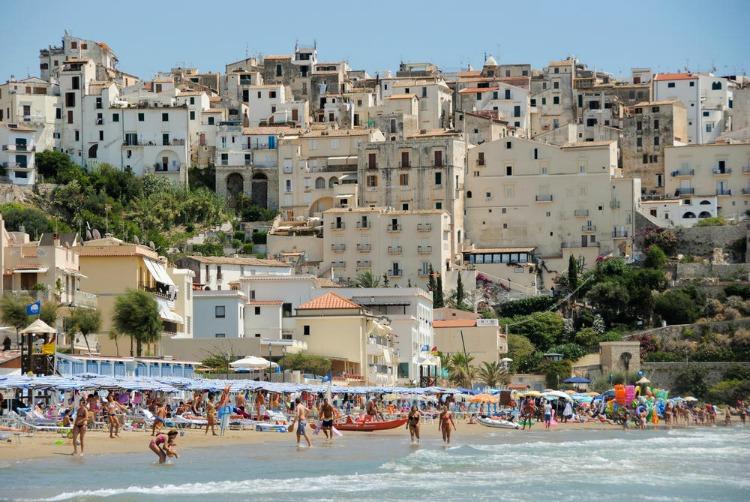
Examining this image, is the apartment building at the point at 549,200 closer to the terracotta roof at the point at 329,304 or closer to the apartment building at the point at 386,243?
the apartment building at the point at 386,243

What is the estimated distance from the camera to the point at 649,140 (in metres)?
109

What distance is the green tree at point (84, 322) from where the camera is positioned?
169 ft

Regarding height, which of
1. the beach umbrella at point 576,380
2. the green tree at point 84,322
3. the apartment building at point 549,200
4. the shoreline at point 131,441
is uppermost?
the apartment building at point 549,200

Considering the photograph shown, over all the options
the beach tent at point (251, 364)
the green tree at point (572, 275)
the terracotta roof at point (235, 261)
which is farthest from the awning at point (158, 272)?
the green tree at point (572, 275)

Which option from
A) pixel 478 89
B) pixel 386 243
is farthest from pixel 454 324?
pixel 478 89

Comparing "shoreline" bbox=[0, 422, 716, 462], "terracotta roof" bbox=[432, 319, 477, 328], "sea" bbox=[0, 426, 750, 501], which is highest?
"terracotta roof" bbox=[432, 319, 477, 328]

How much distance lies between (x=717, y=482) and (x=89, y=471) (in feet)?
43.2

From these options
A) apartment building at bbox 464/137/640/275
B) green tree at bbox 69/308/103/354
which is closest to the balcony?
apartment building at bbox 464/137/640/275

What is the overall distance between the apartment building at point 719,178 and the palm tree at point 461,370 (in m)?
29.6

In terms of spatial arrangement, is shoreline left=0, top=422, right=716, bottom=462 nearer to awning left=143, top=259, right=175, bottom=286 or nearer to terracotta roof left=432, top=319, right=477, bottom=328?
awning left=143, top=259, right=175, bottom=286

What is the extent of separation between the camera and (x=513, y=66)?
12512 centimetres

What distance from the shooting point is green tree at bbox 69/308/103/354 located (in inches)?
2023

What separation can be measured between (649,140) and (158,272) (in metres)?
56.8

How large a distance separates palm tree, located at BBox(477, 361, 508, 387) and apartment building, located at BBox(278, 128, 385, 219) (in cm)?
2652
